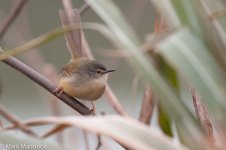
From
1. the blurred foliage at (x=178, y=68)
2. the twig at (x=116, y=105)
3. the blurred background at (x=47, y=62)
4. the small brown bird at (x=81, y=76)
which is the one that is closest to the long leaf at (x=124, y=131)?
the blurred foliage at (x=178, y=68)

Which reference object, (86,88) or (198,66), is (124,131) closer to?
(198,66)

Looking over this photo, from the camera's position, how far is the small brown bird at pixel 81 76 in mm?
2342

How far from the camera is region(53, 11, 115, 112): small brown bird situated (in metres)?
2.34

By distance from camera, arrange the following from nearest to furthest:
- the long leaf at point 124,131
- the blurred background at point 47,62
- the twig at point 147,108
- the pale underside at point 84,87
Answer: the long leaf at point 124,131 → the twig at point 147,108 → the pale underside at point 84,87 → the blurred background at point 47,62

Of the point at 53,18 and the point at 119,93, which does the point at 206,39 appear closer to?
the point at 119,93

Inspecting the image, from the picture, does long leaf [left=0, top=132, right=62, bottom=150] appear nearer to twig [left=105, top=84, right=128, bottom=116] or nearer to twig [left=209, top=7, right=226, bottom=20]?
twig [left=209, top=7, right=226, bottom=20]

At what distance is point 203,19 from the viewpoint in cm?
105

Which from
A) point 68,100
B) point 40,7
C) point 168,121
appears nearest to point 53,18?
point 40,7

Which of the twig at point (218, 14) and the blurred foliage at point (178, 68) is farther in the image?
the twig at point (218, 14)

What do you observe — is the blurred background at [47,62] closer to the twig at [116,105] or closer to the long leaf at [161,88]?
the twig at [116,105]

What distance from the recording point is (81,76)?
2.56 m

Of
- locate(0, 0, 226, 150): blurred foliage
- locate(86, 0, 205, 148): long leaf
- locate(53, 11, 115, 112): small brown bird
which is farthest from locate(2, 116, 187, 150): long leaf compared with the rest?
locate(53, 11, 115, 112): small brown bird

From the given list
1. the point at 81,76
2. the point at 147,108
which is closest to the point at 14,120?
the point at 147,108

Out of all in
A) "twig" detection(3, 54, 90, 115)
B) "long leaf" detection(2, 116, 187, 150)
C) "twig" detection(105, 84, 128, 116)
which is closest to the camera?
"long leaf" detection(2, 116, 187, 150)
